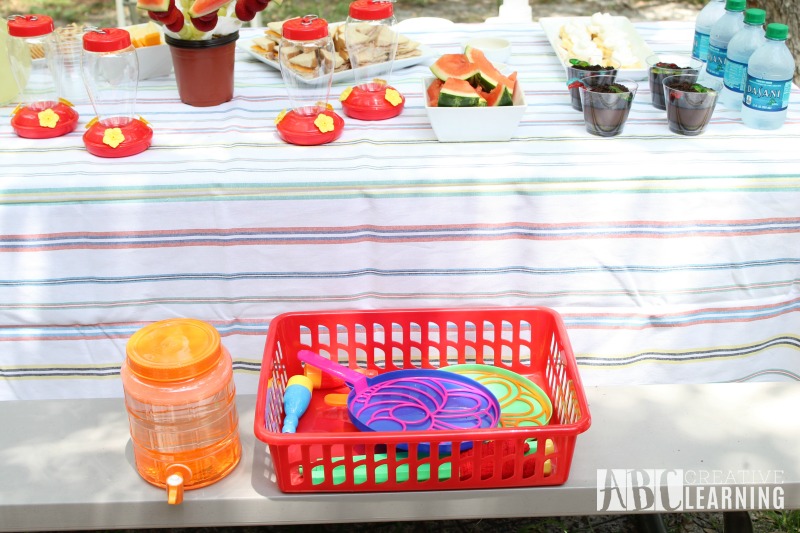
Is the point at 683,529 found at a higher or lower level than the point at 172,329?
lower

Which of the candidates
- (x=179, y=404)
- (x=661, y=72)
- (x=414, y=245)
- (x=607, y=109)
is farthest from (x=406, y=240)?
(x=661, y=72)

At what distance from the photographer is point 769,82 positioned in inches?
69.9

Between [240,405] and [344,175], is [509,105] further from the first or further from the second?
[240,405]

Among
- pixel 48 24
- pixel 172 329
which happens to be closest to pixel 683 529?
pixel 172 329

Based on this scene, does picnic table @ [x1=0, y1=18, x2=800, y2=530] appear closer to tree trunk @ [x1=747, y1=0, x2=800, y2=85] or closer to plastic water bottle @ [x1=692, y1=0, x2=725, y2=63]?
plastic water bottle @ [x1=692, y1=0, x2=725, y2=63]

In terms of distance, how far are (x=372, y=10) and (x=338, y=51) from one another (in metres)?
0.40

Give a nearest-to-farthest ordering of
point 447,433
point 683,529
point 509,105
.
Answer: point 447,433
point 509,105
point 683,529

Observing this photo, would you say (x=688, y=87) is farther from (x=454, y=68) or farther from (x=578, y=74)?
(x=454, y=68)

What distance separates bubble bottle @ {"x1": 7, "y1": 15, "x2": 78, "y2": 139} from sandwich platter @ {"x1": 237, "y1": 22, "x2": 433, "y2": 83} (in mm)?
536

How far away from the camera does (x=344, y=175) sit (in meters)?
1.67

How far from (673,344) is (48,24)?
1.43 metres

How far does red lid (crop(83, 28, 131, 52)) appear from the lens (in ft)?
5.32

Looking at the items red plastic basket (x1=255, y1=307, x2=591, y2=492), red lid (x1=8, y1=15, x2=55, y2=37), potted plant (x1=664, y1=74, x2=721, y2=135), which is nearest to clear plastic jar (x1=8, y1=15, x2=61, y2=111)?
red lid (x1=8, y1=15, x2=55, y2=37)

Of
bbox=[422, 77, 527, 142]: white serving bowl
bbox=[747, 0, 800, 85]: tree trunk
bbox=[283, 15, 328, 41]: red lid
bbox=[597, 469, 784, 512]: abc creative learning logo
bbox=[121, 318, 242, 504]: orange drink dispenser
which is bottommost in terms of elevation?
bbox=[747, 0, 800, 85]: tree trunk
